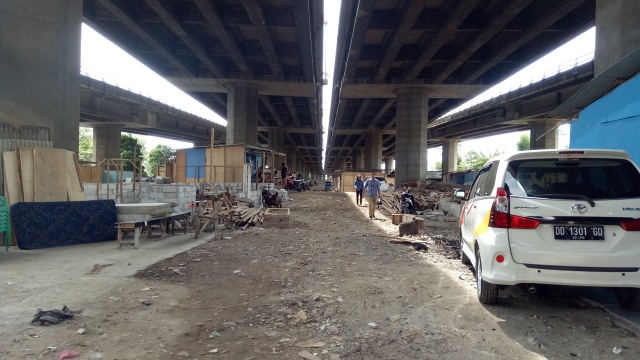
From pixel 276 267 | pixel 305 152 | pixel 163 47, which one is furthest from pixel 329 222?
pixel 305 152

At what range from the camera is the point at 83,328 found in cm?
419

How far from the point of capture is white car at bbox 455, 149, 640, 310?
4.08 m

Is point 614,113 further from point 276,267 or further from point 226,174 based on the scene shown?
point 226,174

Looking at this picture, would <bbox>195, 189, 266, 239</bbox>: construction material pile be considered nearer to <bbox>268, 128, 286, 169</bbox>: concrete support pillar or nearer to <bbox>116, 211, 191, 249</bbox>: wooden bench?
<bbox>116, 211, 191, 249</bbox>: wooden bench

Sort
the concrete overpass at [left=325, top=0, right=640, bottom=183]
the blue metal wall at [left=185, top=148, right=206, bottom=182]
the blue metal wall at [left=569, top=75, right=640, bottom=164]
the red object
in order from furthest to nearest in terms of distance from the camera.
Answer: the blue metal wall at [left=185, top=148, right=206, bottom=182], the concrete overpass at [left=325, top=0, right=640, bottom=183], the blue metal wall at [left=569, top=75, right=640, bottom=164], the red object

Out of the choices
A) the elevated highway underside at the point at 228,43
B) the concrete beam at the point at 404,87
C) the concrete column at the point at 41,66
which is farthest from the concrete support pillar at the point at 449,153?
the concrete column at the point at 41,66

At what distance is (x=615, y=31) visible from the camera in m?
12.9

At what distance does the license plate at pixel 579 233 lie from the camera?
13.5 ft

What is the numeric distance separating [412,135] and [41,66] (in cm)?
2702

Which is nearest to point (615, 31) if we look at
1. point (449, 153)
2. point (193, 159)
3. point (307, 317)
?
point (307, 317)

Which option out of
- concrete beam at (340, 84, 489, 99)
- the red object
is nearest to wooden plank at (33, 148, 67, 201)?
the red object

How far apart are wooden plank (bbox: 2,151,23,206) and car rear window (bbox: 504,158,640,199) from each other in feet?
33.5

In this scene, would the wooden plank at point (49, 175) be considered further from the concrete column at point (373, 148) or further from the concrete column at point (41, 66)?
the concrete column at point (373, 148)

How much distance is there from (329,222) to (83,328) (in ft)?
38.2
